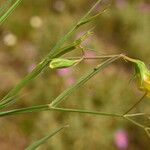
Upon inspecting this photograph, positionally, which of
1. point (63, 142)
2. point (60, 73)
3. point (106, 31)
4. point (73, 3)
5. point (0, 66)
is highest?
point (73, 3)

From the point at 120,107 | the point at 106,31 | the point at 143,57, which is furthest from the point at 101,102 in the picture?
the point at 106,31

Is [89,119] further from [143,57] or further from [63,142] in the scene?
[143,57]

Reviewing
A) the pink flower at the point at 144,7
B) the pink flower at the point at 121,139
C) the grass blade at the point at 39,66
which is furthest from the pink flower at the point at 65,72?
the grass blade at the point at 39,66

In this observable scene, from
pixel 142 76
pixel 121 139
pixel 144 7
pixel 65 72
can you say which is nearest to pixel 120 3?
pixel 144 7

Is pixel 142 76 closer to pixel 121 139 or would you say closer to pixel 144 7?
pixel 121 139

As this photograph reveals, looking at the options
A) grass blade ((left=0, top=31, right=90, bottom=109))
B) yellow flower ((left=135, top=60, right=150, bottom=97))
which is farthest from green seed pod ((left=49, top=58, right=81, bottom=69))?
yellow flower ((left=135, top=60, right=150, bottom=97))

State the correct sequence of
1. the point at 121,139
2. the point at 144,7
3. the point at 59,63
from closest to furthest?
the point at 59,63 < the point at 121,139 < the point at 144,7

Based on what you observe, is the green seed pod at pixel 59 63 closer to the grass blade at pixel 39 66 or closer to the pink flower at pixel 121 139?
the grass blade at pixel 39 66
